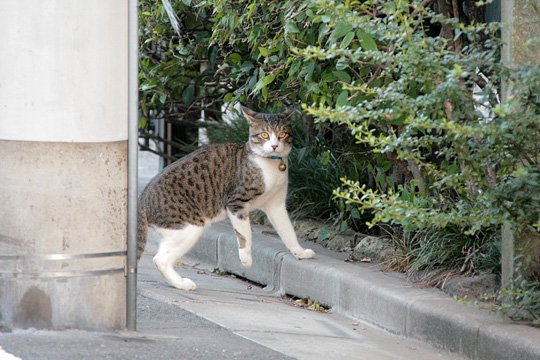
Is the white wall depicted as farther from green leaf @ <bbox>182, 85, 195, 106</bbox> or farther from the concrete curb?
green leaf @ <bbox>182, 85, 195, 106</bbox>

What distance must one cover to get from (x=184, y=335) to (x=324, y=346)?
2.66 ft

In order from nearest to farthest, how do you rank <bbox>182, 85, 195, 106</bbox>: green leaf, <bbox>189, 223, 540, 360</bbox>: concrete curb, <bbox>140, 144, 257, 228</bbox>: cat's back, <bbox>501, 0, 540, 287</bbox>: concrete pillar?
<bbox>189, 223, 540, 360</bbox>: concrete curb
<bbox>501, 0, 540, 287</bbox>: concrete pillar
<bbox>140, 144, 257, 228</bbox>: cat's back
<bbox>182, 85, 195, 106</bbox>: green leaf

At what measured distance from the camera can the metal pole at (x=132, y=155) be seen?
571cm

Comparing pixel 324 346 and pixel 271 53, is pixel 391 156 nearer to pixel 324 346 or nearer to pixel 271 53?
pixel 271 53

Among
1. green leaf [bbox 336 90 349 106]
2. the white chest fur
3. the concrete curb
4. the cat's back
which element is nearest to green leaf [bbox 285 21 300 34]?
green leaf [bbox 336 90 349 106]

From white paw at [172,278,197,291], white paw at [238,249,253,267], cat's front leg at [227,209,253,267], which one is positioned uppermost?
cat's front leg at [227,209,253,267]

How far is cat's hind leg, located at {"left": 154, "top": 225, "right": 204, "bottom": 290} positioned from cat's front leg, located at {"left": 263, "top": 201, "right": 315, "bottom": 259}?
72 centimetres

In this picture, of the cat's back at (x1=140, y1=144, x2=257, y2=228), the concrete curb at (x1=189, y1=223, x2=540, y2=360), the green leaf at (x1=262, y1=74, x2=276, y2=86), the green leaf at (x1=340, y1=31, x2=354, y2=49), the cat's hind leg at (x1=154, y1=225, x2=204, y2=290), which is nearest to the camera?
the concrete curb at (x1=189, y1=223, x2=540, y2=360)

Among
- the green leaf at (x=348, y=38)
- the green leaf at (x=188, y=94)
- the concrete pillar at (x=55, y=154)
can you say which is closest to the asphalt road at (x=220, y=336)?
the concrete pillar at (x=55, y=154)

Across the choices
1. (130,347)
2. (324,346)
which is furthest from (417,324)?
(130,347)

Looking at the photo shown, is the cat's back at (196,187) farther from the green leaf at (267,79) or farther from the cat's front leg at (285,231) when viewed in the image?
the green leaf at (267,79)

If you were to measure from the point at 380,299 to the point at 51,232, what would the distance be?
2348mm

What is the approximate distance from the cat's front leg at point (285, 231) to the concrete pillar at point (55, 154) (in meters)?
2.68

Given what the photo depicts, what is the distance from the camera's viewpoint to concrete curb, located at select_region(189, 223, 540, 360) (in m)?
5.66
